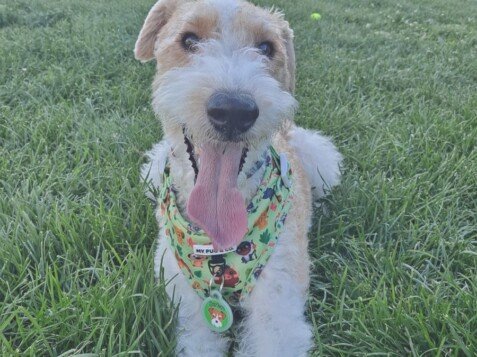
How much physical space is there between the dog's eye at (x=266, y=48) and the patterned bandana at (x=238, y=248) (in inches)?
24.2

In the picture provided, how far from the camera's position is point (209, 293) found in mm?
2977

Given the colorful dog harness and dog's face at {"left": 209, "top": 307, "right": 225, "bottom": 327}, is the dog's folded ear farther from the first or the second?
dog's face at {"left": 209, "top": 307, "right": 225, "bottom": 327}

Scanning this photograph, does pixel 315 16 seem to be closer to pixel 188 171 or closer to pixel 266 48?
pixel 266 48

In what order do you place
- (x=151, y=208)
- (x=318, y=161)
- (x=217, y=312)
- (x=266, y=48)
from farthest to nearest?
(x=318, y=161)
(x=151, y=208)
(x=266, y=48)
(x=217, y=312)

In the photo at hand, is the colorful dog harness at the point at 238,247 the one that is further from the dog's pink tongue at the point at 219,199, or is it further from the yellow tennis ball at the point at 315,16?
the yellow tennis ball at the point at 315,16

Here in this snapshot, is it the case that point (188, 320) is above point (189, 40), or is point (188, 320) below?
below

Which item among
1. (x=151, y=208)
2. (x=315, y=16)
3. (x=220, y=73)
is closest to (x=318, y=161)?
(x=151, y=208)

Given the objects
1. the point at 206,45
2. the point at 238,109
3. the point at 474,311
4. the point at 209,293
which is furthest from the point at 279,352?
the point at 206,45

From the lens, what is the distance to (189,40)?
9.56 ft

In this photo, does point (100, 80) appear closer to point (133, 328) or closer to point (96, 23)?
point (96, 23)

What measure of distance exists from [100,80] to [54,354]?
13.8ft

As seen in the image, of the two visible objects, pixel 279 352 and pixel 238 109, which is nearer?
pixel 238 109

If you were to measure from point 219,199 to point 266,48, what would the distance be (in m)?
1.00

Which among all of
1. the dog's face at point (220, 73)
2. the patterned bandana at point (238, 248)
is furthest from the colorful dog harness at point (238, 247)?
the dog's face at point (220, 73)
